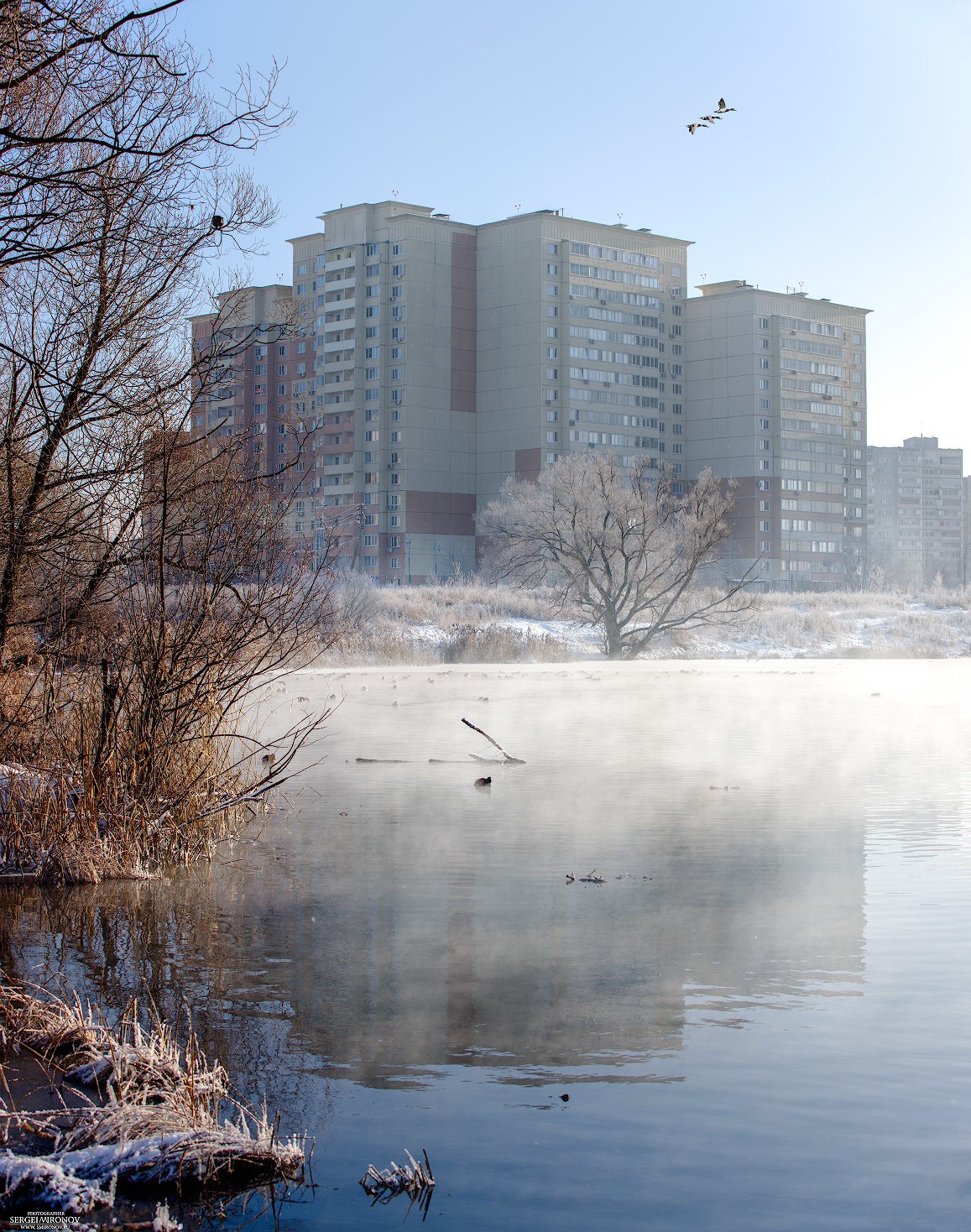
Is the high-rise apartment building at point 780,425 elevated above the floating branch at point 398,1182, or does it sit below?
above

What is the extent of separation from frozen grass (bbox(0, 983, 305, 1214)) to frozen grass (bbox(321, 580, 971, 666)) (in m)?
29.9

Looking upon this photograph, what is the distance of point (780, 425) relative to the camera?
124562mm

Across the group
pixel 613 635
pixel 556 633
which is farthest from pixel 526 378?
pixel 613 635

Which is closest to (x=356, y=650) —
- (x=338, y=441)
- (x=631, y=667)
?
(x=631, y=667)

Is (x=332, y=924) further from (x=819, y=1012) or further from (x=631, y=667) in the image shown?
(x=631, y=667)

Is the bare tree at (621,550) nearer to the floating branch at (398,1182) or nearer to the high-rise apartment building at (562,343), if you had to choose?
the floating branch at (398,1182)

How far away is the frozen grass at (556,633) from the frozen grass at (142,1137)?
29942 mm

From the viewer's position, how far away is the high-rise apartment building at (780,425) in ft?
404

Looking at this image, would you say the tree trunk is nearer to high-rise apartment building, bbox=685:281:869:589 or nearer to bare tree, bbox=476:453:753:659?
bare tree, bbox=476:453:753:659

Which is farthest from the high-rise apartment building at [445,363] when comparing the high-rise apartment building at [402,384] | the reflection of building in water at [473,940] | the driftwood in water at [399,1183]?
the driftwood in water at [399,1183]

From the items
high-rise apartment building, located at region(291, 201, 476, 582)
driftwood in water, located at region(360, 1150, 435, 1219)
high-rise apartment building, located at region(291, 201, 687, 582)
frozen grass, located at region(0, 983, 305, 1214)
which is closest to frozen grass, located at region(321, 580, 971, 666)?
frozen grass, located at region(0, 983, 305, 1214)

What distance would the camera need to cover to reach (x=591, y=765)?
57.6ft

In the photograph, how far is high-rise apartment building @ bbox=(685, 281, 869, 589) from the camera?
123125 mm

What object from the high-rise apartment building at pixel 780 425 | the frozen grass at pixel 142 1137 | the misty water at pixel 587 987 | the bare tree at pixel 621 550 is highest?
the high-rise apartment building at pixel 780 425
